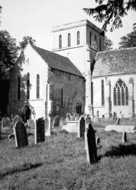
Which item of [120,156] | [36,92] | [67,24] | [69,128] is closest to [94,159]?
[120,156]

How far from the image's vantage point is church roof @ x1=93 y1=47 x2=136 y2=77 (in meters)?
30.6

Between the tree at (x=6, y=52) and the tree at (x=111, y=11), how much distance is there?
75.7 feet

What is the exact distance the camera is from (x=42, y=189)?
17.1 ft

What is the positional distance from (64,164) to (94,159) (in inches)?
35.6

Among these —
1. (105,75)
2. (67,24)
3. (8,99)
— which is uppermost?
(67,24)

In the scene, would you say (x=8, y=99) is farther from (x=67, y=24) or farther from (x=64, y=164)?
(x=64, y=164)

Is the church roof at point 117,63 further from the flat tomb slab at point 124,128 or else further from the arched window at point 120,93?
the flat tomb slab at point 124,128

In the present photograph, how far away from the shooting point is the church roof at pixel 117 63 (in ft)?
100

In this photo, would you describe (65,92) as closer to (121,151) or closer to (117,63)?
(117,63)

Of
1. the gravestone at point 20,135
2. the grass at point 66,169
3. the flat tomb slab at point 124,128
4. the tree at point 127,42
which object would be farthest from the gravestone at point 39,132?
the tree at point 127,42

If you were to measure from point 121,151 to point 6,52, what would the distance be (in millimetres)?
24078

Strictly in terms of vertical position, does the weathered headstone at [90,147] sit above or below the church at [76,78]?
below

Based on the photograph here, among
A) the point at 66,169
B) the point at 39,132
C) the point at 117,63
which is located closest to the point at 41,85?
the point at 117,63

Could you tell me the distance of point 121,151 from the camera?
8.14m
